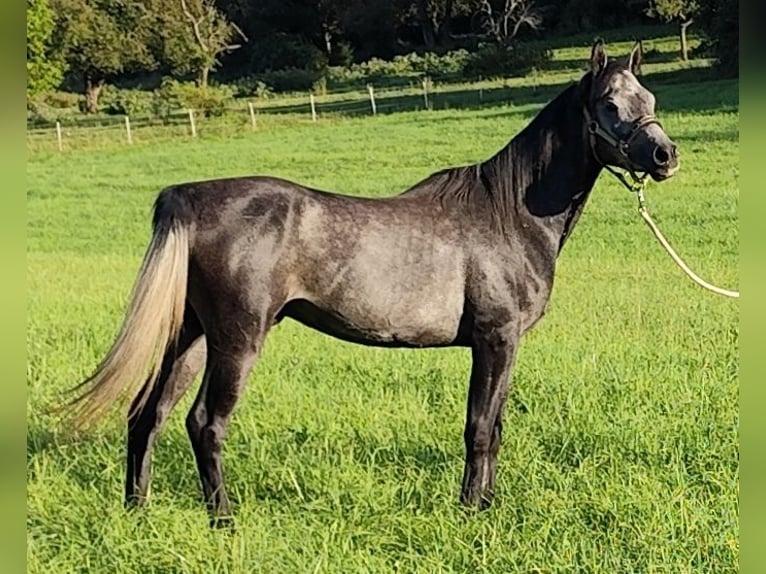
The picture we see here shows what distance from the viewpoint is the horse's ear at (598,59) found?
13.3ft

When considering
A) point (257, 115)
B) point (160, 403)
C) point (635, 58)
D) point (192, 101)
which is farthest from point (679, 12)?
point (160, 403)

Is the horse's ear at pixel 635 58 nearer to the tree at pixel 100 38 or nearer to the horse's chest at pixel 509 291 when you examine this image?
the horse's chest at pixel 509 291

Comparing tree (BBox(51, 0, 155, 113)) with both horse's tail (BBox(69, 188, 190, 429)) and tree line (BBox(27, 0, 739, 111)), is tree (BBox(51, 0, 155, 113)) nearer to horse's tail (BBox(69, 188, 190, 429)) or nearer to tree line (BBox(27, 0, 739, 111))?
tree line (BBox(27, 0, 739, 111))

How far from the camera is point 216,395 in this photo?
3.92 meters

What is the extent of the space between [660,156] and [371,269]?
132cm

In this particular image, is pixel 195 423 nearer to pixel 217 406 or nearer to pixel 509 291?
pixel 217 406

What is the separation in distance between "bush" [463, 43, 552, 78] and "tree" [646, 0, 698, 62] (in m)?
6.11

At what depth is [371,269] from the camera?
4.05 meters

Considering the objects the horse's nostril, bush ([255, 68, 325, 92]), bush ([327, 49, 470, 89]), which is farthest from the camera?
bush ([255, 68, 325, 92])

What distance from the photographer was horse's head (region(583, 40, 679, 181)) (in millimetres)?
3965

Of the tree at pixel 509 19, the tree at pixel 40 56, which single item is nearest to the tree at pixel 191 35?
the tree at pixel 40 56

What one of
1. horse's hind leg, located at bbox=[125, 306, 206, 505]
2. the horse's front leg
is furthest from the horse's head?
horse's hind leg, located at bbox=[125, 306, 206, 505]

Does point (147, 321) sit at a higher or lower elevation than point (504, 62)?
lower
